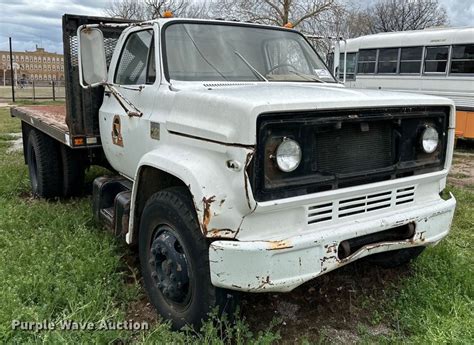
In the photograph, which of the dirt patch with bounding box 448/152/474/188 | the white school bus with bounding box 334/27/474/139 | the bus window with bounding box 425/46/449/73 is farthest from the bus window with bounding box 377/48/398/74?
the dirt patch with bounding box 448/152/474/188

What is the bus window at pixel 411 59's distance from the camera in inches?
497

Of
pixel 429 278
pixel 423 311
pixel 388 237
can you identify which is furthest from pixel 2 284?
pixel 429 278

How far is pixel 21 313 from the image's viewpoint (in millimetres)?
2938

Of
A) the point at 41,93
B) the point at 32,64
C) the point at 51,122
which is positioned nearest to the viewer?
the point at 51,122

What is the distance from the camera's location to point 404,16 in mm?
39625

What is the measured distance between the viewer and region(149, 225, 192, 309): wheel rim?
2873 mm

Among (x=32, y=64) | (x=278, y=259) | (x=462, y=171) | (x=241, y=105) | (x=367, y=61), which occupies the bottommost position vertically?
(x=462, y=171)

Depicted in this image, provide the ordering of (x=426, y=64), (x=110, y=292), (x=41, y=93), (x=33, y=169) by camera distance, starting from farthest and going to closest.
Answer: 1. (x=41, y=93)
2. (x=426, y=64)
3. (x=33, y=169)
4. (x=110, y=292)

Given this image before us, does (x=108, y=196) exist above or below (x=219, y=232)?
below

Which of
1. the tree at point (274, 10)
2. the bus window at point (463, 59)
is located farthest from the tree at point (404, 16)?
the bus window at point (463, 59)

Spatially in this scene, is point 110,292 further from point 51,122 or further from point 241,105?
point 51,122

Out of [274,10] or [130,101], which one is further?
[274,10]

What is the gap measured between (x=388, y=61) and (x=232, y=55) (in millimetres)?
10949

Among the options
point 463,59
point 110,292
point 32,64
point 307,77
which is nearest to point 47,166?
point 110,292
